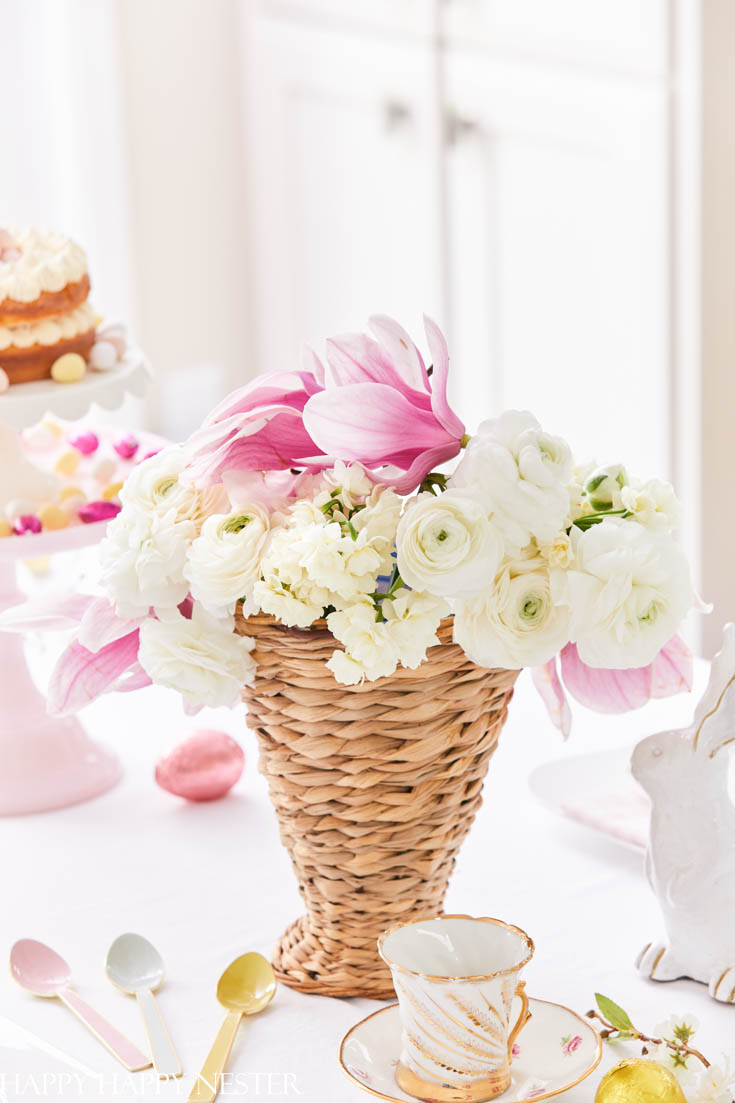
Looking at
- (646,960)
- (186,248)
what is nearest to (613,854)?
(646,960)

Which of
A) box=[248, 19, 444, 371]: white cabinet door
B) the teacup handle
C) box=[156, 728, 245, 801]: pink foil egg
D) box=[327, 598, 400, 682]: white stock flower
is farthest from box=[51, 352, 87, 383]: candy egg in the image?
box=[248, 19, 444, 371]: white cabinet door

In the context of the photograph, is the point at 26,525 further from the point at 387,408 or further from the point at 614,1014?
the point at 614,1014

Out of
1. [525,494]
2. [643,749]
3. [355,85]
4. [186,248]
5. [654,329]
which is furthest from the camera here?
[186,248]

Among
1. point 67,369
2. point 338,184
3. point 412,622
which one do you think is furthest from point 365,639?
point 338,184

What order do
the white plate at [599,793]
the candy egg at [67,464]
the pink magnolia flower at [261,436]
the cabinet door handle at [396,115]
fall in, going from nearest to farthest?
the pink magnolia flower at [261,436]
the white plate at [599,793]
the candy egg at [67,464]
the cabinet door handle at [396,115]

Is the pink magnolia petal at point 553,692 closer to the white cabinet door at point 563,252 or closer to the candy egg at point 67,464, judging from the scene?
the candy egg at point 67,464

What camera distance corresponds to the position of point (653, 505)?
0.71m

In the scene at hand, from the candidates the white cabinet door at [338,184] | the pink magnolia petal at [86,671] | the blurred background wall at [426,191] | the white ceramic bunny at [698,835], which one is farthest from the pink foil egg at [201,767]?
the white cabinet door at [338,184]

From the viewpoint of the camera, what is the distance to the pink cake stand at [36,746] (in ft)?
3.55

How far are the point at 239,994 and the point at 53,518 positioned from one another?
431 mm

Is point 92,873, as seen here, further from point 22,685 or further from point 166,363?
point 166,363

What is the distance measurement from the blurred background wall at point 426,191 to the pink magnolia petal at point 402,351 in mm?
1661

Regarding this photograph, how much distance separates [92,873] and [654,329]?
5.49 feet

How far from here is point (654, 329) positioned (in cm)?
237
